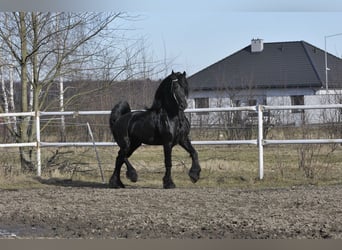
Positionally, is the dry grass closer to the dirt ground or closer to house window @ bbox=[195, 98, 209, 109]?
the dirt ground

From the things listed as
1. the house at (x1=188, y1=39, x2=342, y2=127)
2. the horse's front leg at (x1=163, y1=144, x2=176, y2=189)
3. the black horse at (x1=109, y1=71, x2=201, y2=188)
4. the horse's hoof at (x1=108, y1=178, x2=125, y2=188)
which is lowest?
the horse's hoof at (x1=108, y1=178, x2=125, y2=188)

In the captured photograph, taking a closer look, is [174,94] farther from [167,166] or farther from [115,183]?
[115,183]

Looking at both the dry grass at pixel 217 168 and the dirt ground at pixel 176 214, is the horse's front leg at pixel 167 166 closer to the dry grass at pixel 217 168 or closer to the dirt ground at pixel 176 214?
the dirt ground at pixel 176 214

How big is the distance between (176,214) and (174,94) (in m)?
3.27

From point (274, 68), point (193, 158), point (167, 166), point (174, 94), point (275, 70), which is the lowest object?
point (167, 166)

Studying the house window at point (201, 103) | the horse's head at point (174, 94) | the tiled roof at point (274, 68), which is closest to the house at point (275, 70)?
the tiled roof at point (274, 68)

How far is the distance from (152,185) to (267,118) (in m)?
4.36

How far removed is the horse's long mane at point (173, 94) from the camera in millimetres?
10812

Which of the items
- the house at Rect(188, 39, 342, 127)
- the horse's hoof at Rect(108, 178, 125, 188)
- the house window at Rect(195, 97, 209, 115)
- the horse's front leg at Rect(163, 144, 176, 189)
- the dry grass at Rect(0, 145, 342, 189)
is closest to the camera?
the horse's front leg at Rect(163, 144, 176, 189)

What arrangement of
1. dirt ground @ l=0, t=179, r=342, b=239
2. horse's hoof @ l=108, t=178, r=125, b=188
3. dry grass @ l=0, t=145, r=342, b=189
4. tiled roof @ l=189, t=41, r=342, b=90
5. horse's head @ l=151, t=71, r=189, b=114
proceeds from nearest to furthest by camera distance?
dirt ground @ l=0, t=179, r=342, b=239
horse's head @ l=151, t=71, r=189, b=114
horse's hoof @ l=108, t=178, r=125, b=188
dry grass @ l=0, t=145, r=342, b=189
tiled roof @ l=189, t=41, r=342, b=90

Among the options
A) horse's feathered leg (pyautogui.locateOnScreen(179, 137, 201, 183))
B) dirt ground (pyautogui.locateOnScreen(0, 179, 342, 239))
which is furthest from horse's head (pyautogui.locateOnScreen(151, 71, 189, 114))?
dirt ground (pyautogui.locateOnScreen(0, 179, 342, 239))

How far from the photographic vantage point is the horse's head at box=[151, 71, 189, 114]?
10812 millimetres

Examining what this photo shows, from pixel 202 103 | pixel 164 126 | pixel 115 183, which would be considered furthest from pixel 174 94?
pixel 202 103

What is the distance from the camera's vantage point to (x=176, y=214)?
8.01 m
